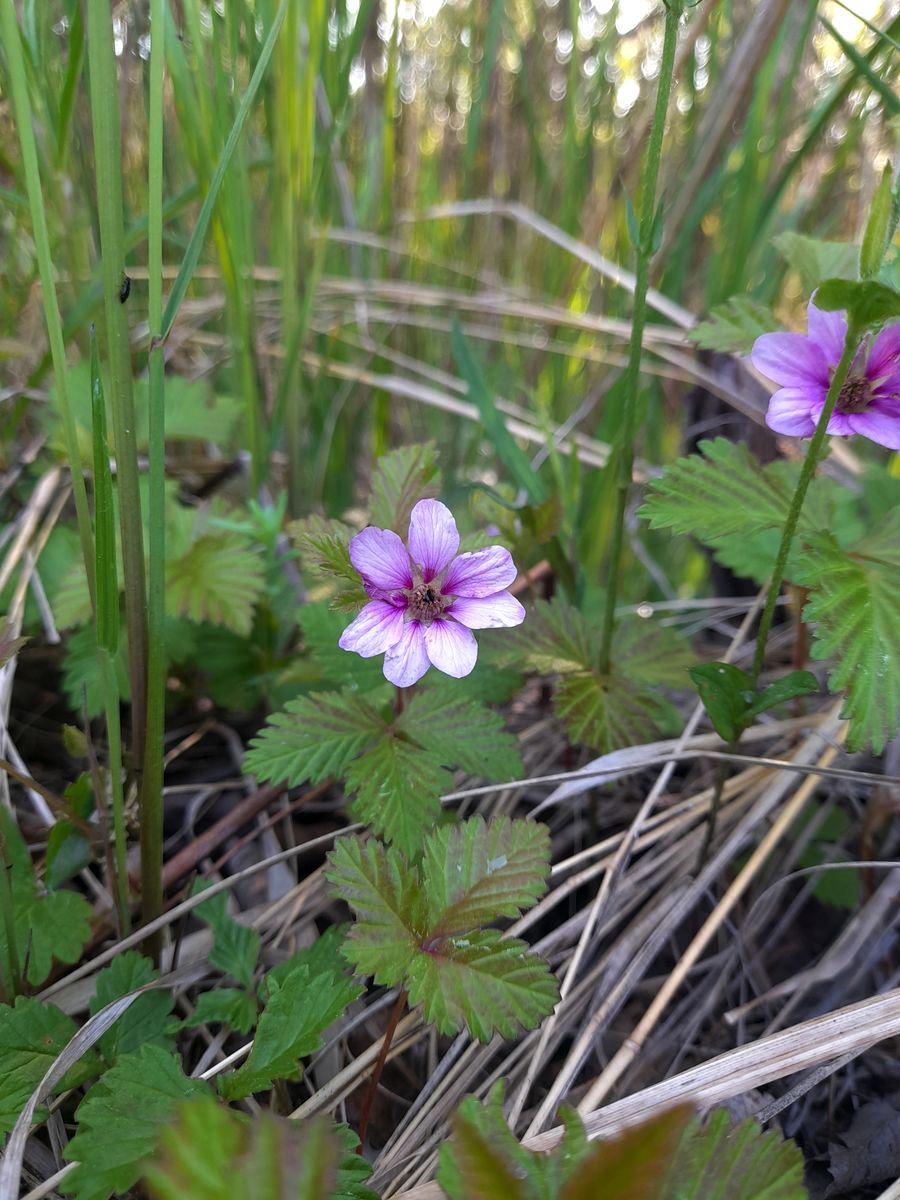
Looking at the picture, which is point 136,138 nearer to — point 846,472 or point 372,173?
point 372,173

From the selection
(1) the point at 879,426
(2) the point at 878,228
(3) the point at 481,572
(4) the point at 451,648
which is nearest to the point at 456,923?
(4) the point at 451,648

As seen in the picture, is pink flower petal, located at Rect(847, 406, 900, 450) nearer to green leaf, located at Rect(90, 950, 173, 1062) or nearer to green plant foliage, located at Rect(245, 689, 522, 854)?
green plant foliage, located at Rect(245, 689, 522, 854)

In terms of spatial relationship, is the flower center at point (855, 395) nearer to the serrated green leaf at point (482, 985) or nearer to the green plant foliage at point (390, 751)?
the green plant foliage at point (390, 751)

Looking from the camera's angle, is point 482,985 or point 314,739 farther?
point 314,739

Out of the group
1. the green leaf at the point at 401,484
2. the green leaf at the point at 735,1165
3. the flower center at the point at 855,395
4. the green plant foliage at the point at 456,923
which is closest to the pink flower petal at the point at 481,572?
the green leaf at the point at 401,484

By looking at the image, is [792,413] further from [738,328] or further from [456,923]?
[456,923]

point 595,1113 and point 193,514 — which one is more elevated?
point 193,514

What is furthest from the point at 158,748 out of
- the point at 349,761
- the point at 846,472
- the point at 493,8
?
the point at 493,8
